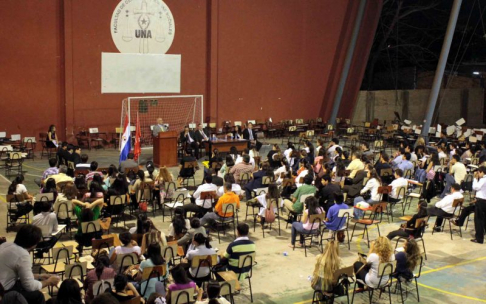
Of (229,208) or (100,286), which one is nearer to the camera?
(100,286)

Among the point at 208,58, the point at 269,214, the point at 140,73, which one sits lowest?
the point at 269,214

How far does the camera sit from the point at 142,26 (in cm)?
2245

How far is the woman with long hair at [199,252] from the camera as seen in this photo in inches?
331

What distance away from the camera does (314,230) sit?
10.9 m

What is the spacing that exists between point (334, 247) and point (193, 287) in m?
2.08

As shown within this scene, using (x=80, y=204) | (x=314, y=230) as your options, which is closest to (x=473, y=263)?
(x=314, y=230)

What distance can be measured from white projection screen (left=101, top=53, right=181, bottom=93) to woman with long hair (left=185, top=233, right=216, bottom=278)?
14.9m

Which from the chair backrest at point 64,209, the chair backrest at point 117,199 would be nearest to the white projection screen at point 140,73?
the chair backrest at point 117,199

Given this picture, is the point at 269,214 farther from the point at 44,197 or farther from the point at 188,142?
the point at 188,142

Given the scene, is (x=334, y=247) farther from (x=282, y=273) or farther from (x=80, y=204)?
(x=80, y=204)

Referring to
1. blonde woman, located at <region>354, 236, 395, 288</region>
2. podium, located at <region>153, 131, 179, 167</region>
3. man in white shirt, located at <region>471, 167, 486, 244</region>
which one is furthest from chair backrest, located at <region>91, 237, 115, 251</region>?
podium, located at <region>153, 131, 179, 167</region>

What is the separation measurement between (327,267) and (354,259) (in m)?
3.04

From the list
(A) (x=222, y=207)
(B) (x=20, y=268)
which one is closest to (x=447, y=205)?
(A) (x=222, y=207)

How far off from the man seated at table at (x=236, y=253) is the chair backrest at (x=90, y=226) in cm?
249
